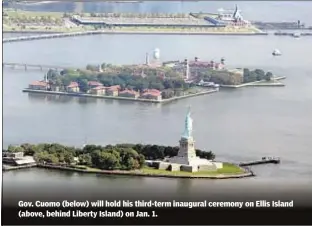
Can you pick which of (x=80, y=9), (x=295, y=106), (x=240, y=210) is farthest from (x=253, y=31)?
(x=240, y=210)

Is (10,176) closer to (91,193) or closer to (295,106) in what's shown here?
(91,193)

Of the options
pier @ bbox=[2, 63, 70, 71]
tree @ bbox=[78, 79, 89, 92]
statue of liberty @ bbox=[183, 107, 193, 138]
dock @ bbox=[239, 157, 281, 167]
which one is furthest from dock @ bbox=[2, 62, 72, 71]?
dock @ bbox=[239, 157, 281, 167]

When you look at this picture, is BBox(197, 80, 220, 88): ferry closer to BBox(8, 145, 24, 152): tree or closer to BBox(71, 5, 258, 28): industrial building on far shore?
BBox(71, 5, 258, 28): industrial building on far shore

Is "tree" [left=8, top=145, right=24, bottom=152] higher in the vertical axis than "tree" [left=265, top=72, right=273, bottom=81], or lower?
lower

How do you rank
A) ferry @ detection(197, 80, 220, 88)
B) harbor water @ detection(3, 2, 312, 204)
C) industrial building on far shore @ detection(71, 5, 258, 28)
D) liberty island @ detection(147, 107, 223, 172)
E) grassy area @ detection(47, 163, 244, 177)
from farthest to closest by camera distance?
ferry @ detection(197, 80, 220, 88), industrial building on far shore @ detection(71, 5, 258, 28), liberty island @ detection(147, 107, 223, 172), grassy area @ detection(47, 163, 244, 177), harbor water @ detection(3, 2, 312, 204)

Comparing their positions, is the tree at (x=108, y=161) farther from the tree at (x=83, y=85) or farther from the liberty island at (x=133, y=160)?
the tree at (x=83, y=85)
